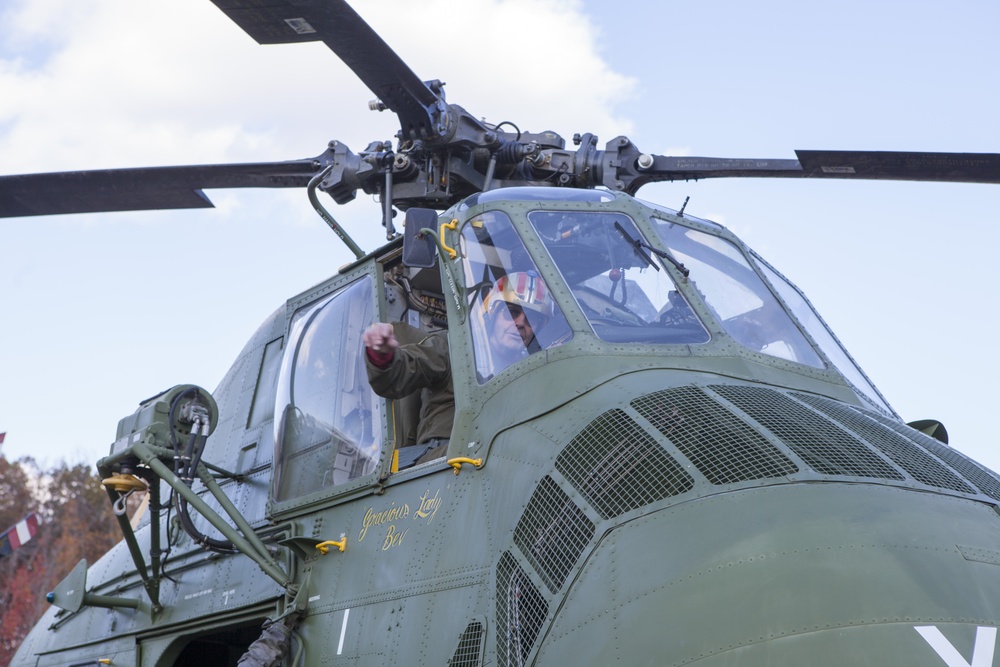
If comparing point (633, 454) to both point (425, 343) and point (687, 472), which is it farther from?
point (425, 343)

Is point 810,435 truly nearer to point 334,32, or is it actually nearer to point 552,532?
point 552,532

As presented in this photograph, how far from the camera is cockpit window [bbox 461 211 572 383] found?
4.77 m

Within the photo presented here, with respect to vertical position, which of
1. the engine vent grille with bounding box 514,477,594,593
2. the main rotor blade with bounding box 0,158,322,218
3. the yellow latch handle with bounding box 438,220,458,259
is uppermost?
the main rotor blade with bounding box 0,158,322,218

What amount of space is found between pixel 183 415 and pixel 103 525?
133ft

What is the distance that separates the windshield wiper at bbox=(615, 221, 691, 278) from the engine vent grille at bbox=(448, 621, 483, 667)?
1.94 m

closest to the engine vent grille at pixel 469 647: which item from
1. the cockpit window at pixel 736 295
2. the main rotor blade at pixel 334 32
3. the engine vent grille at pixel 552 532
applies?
the engine vent grille at pixel 552 532

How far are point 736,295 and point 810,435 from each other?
5.25 ft

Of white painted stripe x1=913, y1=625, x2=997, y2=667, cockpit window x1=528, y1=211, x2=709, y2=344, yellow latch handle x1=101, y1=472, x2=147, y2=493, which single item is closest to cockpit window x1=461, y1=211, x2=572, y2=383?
cockpit window x1=528, y1=211, x2=709, y2=344

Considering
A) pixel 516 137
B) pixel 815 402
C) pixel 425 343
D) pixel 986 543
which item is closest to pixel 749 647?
pixel 986 543

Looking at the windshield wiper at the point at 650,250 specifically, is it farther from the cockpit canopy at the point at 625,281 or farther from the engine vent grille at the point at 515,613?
the engine vent grille at the point at 515,613

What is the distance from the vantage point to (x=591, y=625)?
3473 mm

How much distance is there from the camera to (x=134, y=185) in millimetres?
7762

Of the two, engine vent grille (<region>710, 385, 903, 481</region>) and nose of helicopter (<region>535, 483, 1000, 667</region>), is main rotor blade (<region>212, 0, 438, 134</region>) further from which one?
nose of helicopter (<region>535, 483, 1000, 667</region>)

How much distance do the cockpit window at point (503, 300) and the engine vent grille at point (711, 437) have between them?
71 centimetres
